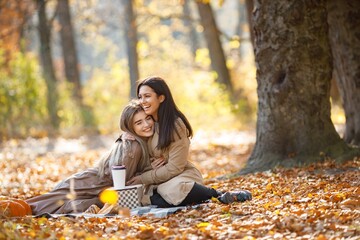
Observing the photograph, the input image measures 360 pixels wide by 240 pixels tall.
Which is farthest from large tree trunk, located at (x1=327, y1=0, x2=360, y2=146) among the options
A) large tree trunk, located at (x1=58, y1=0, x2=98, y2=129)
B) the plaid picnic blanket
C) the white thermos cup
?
large tree trunk, located at (x1=58, y1=0, x2=98, y2=129)

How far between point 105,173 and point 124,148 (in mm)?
376

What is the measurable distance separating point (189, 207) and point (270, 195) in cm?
92

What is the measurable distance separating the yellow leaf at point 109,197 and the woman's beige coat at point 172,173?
40 cm

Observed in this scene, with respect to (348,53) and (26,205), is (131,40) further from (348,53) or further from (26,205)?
(26,205)

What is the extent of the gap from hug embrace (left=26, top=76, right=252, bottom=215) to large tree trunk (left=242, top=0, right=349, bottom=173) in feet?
7.67

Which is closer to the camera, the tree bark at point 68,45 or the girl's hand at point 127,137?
the girl's hand at point 127,137

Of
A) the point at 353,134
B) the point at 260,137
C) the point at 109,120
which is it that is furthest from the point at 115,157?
the point at 109,120

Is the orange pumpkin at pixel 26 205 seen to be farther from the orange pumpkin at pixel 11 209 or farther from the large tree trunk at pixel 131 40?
the large tree trunk at pixel 131 40

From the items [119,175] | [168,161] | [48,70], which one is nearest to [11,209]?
[119,175]

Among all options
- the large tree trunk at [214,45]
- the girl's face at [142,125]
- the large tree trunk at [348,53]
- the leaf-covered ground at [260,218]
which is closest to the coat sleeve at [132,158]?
the girl's face at [142,125]

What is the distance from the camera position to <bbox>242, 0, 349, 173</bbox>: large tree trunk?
9.01 meters

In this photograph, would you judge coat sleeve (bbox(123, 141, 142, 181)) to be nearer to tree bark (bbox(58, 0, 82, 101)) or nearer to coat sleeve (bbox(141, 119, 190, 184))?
coat sleeve (bbox(141, 119, 190, 184))

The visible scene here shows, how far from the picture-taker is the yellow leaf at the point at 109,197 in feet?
Answer: 21.8

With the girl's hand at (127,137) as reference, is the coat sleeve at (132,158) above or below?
below
